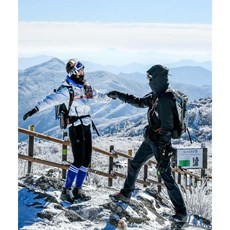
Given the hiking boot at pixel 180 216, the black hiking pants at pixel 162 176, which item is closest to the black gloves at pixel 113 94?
the black hiking pants at pixel 162 176

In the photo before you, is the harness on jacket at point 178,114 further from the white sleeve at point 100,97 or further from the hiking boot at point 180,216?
the hiking boot at point 180,216

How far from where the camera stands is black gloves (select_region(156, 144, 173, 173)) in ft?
15.9

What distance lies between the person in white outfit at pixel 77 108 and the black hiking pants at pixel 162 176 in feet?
1.44

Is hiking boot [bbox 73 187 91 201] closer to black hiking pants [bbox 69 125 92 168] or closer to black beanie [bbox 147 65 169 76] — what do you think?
black hiking pants [bbox 69 125 92 168]

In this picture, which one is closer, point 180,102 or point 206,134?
point 180,102

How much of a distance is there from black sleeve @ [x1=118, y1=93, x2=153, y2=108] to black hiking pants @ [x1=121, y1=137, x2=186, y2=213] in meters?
0.30

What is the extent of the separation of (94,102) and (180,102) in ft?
2.54

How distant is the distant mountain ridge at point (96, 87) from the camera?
5016 mm

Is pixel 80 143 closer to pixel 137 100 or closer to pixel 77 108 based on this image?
pixel 77 108

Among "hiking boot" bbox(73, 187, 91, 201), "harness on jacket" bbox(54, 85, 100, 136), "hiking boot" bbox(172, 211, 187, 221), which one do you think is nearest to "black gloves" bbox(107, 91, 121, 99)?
"harness on jacket" bbox(54, 85, 100, 136)
